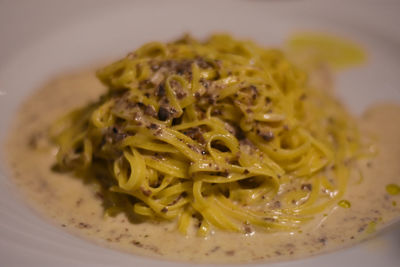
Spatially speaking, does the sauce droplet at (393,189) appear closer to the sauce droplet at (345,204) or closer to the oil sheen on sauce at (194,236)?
the oil sheen on sauce at (194,236)

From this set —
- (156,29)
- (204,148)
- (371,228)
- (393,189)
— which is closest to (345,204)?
(371,228)

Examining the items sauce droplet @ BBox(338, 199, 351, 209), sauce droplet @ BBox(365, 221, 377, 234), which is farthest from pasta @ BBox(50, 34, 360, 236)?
sauce droplet @ BBox(365, 221, 377, 234)

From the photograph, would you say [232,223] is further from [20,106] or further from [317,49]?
[317,49]

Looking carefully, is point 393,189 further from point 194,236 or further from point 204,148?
point 194,236

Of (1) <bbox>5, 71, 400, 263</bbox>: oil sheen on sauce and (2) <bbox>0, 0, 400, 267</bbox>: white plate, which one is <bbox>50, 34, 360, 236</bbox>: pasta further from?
(2) <bbox>0, 0, 400, 267</bbox>: white plate

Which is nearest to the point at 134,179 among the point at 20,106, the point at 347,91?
the point at 20,106

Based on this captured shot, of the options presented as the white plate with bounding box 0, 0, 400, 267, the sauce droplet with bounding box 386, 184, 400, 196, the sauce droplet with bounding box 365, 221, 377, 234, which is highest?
the white plate with bounding box 0, 0, 400, 267

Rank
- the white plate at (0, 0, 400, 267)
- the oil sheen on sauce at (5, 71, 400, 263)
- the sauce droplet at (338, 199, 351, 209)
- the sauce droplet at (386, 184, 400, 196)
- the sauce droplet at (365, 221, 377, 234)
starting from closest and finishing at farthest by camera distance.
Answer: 1. the oil sheen on sauce at (5, 71, 400, 263)
2. the sauce droplet at (365, 221, 377, 234)
3. the sauce droplet at (338, 199, 351, 209)
4. the sauce droplet at (386, 184, 400, 196)
5. the white plate at (0, 0, 400, 267)
